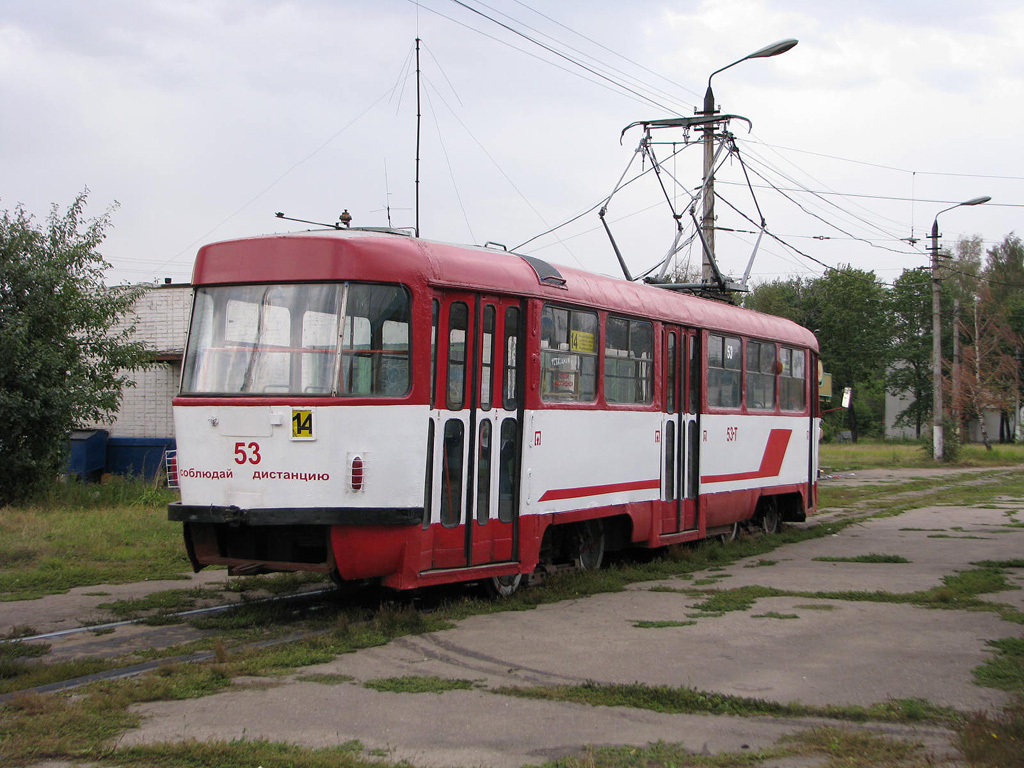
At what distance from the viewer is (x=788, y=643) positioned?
8.54 meters

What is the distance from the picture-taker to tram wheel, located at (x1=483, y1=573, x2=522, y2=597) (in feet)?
33.8

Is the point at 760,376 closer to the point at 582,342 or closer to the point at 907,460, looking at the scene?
the point at 582,342

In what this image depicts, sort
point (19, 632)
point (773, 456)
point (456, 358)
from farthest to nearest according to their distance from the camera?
point (773, 456) → point (456, 358) → point (19, 632)

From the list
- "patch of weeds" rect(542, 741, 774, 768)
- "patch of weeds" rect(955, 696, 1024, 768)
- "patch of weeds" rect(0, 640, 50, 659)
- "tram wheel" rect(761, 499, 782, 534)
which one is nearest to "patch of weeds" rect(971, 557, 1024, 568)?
"tram wheel" rect(761, 499, 782, 534)

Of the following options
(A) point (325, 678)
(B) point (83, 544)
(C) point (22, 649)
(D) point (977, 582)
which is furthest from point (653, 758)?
(B) point (83, 544)

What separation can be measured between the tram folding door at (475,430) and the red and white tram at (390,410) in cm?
2

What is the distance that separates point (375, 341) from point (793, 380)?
34.5ft

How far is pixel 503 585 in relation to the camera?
10.4 meters

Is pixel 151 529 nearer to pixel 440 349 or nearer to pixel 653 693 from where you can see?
pixel 440 349

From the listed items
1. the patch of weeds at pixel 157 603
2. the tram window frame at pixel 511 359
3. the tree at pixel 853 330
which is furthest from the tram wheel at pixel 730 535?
the tree at pixel 853 330

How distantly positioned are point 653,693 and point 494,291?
4.36 m

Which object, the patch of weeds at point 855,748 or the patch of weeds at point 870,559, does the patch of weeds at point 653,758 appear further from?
the patch of weeds at point 870,559

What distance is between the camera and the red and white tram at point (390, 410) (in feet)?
29.0

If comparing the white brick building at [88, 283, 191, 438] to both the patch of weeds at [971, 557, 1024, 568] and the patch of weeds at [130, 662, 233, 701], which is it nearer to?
the patch of weeds at [971, 557, 1024, 568]
